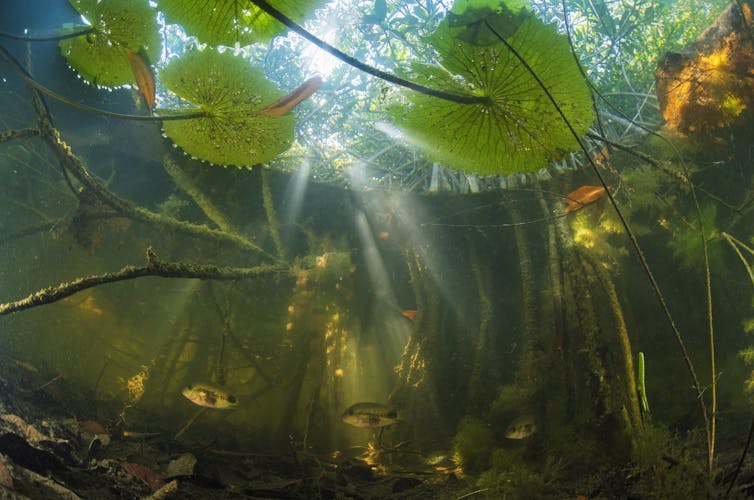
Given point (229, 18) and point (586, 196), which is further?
point (586, 196)

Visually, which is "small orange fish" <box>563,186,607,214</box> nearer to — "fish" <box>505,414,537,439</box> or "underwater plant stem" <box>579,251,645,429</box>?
"underwater plant stem" <box>579,251,645,429</box>

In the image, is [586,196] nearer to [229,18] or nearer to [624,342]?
[624,342]

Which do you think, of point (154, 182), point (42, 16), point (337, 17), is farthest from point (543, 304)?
point (42, 16)

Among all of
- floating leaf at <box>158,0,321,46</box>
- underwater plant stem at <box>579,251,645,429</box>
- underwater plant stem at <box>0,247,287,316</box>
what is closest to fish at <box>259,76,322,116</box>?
floating leaf at <box>158,0,321,46</box>

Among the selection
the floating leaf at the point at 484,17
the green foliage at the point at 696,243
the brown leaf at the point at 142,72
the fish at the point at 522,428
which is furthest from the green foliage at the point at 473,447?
the brown leaf at the point at 142,72

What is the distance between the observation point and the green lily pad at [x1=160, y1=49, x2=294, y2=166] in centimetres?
218

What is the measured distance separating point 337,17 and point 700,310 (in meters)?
5.02

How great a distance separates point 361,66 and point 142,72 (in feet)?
6.51

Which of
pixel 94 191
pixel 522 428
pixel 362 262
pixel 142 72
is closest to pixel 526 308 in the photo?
pixel 522 428

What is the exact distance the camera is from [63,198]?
5105 mm

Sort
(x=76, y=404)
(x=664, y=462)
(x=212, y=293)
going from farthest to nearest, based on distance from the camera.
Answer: (x=212, y=293) → (x=76, y=404) → (x=664, y=462)

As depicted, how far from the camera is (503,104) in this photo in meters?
1.92

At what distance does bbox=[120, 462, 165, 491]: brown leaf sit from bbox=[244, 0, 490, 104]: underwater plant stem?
9.24 ft

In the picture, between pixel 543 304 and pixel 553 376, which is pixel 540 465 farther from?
pixel 543 304
